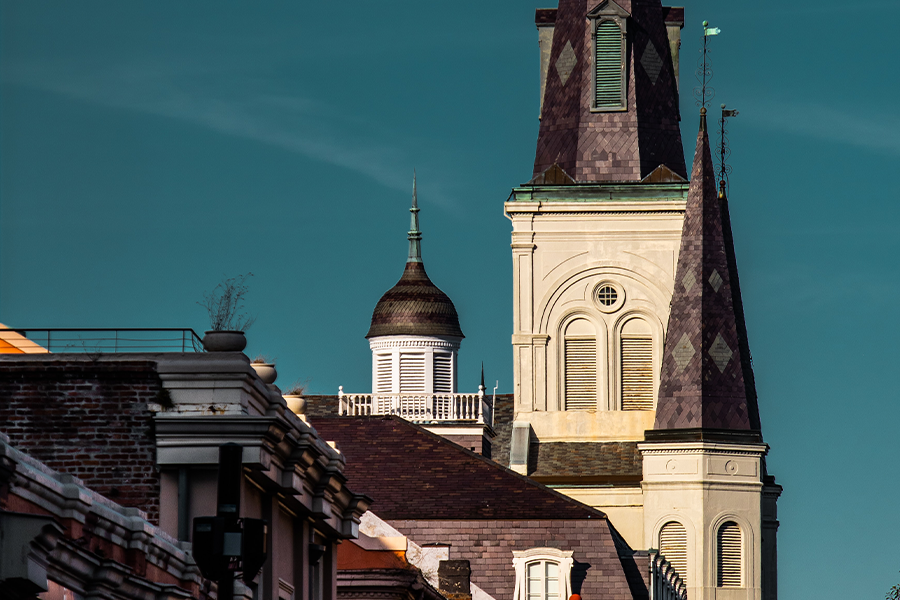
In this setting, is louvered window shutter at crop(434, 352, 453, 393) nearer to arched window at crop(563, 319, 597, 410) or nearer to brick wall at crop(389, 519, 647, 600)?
arched window at crop(563, 319, 597, 410)

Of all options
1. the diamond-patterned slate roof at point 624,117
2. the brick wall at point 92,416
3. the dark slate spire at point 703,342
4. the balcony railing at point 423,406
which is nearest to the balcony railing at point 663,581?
the dark slate spire at point 703,342

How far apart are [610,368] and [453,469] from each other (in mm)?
31885

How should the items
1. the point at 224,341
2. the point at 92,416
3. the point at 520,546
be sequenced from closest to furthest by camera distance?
the point at 92,416 < the point at 224,341 < the point at 520,546

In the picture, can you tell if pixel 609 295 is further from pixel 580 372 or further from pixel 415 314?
pixel 415 314

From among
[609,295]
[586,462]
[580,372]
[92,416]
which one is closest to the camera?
[92,416]

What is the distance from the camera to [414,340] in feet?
275

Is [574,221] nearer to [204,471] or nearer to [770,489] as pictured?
[770,489]

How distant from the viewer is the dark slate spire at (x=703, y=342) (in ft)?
252

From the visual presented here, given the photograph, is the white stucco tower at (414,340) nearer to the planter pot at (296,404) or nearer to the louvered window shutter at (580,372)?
the louvered window shutter at (580,372)

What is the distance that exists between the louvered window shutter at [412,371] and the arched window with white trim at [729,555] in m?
13.1

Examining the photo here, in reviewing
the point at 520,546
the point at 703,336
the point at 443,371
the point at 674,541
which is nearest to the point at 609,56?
the point at 703,336

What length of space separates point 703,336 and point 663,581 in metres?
21.0

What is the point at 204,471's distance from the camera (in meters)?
21.8

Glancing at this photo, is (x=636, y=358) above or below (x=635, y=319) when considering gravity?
below
